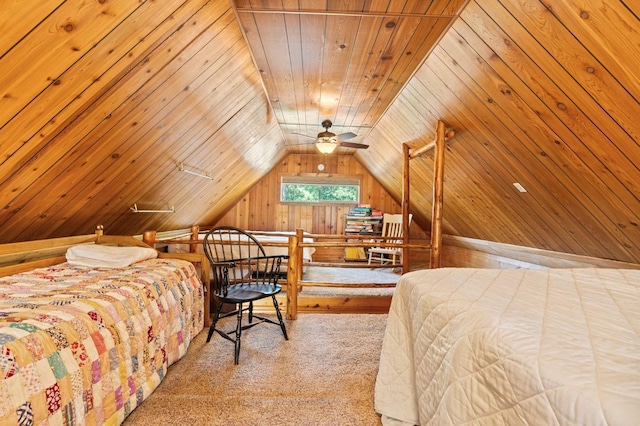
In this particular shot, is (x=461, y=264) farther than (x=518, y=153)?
Yes

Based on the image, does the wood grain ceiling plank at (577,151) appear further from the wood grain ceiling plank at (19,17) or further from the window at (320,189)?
the window at (320,189)

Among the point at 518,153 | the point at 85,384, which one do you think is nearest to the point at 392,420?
the point at 85,384

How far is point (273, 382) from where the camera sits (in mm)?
2012

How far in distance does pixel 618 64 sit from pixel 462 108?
1.22 meters

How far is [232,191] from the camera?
5.38 meters

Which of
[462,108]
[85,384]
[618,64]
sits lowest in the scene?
[85,384]

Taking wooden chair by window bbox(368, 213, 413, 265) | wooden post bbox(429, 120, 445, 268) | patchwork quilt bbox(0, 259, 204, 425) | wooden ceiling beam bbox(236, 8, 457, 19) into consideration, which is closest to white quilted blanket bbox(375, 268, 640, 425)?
patchwork quilt bbox(0, 259, 204, 425)

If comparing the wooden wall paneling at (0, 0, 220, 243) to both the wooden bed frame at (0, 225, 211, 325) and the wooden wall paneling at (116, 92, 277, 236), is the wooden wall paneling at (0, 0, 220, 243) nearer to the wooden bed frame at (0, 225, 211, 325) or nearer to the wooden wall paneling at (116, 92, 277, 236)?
the wooden bed frame at (0, 225, 211, 325)

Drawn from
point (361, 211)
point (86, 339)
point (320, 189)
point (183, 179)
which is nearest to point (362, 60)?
point (183, 179)

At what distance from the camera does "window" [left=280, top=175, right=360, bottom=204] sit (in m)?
6.47

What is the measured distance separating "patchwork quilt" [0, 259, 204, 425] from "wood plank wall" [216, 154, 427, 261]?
4071 millimetres

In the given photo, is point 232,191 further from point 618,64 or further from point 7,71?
point 618,64

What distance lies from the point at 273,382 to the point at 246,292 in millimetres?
668

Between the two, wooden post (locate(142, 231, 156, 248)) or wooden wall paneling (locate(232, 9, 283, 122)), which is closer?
wooden wall paneling (locate(232, 9, 283, 122))
